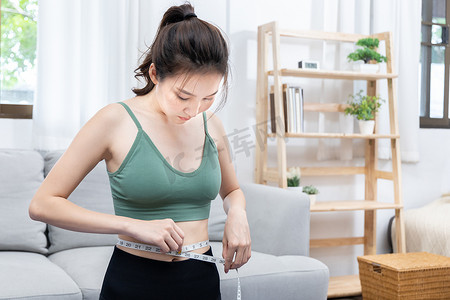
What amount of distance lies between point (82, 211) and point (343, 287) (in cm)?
249

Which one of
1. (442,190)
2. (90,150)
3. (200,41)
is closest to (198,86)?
(200,41)

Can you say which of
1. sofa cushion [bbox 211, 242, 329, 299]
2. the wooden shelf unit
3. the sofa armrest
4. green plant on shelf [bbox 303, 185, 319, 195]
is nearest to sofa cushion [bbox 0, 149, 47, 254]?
sofa cushion [bbox 211, 242, 329, 299]

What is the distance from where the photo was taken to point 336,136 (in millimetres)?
3090

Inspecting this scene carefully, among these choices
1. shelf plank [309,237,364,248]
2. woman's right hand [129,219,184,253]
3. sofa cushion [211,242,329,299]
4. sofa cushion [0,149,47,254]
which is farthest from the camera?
shelf plank [309,237,364,248]

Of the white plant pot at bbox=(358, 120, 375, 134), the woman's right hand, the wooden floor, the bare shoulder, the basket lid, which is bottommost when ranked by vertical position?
the wooden floor

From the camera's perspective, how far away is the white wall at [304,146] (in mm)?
3119

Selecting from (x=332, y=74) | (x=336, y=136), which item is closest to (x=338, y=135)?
(x=336, y=136)

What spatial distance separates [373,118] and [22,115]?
80.1 inches

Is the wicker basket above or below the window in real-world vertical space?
below

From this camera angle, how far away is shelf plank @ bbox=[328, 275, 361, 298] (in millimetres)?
3053

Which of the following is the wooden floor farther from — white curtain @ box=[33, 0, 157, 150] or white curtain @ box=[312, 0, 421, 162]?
white curtain @ box=[33, 0, 157, 150]

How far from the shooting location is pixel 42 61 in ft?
8.58

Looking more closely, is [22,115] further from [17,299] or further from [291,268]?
[291,268]

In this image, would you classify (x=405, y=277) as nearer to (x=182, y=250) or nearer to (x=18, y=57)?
(x=182, y=250)
